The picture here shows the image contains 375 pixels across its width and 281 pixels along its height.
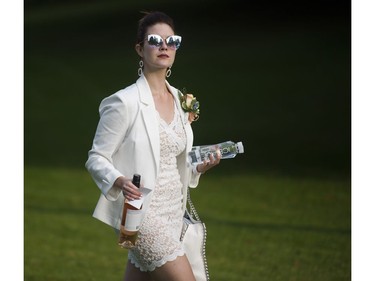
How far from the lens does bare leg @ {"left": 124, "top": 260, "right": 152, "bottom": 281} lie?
3707 mm

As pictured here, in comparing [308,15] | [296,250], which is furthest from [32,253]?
[308,15]

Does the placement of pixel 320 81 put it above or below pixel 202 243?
above

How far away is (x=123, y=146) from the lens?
355cm

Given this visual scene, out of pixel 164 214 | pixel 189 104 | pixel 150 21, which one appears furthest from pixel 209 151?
pixel 150 21

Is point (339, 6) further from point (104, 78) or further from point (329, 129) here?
point (104, 78)

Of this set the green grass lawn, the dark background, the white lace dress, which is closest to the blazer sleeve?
the white lace dress

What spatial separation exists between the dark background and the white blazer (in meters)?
4.29

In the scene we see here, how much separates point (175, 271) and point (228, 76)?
580 cm

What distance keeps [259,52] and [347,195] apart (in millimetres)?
1611

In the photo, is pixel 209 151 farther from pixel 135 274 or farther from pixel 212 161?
pixel 135 274

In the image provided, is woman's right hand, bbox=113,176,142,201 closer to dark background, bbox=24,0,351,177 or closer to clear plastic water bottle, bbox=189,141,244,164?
clear plastic water bottle, bbox=189,141,244,164

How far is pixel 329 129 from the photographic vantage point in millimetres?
9016

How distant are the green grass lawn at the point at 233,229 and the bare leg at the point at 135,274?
2263 mm

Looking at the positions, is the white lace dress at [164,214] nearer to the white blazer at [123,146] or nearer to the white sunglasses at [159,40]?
the white blazer at [123,146]
